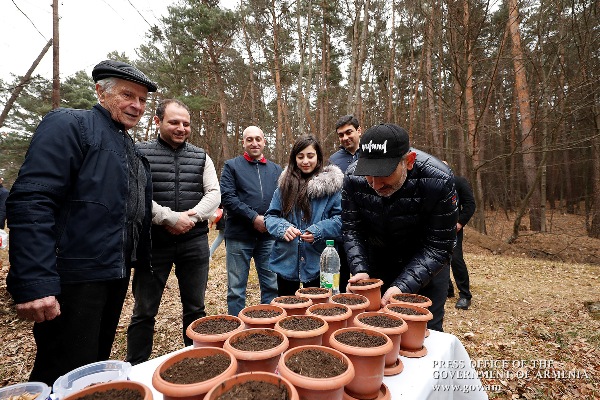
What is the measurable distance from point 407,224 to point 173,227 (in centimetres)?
167

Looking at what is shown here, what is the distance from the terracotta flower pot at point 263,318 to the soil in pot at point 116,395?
508 millimetres

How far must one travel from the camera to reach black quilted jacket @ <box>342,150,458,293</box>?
1.80 metres

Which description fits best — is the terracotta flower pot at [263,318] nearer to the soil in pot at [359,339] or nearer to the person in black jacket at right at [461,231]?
the soil in pot at [359,339]

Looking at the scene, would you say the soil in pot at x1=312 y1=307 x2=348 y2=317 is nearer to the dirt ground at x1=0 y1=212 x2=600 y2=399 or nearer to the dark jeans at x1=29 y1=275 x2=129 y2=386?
the dark jeans at x1=29 y1=275 x2=129 y2=386

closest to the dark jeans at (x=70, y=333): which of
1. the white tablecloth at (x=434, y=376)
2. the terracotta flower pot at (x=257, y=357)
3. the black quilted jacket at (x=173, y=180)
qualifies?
the white tablecloth at (x=434, y=376)

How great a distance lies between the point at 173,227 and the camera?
7.61 feet

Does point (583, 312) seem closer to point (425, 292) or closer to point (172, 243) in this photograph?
point (425, 292)

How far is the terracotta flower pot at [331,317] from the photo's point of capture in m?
1.32

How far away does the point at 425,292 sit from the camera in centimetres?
207

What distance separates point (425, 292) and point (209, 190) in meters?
1.85

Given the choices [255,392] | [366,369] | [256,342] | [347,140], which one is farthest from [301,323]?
[347,140]

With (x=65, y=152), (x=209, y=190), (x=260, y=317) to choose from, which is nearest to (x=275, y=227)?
(x=209, y=190)

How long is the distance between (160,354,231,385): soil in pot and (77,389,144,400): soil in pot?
3.1 inches

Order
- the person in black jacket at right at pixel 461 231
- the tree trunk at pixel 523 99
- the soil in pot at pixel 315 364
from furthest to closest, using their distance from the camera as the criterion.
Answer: the tree trunk at pixel 523 99 → the person in black jacket at right at pixel 461 231 → the soil in pot at pixel 315 364
